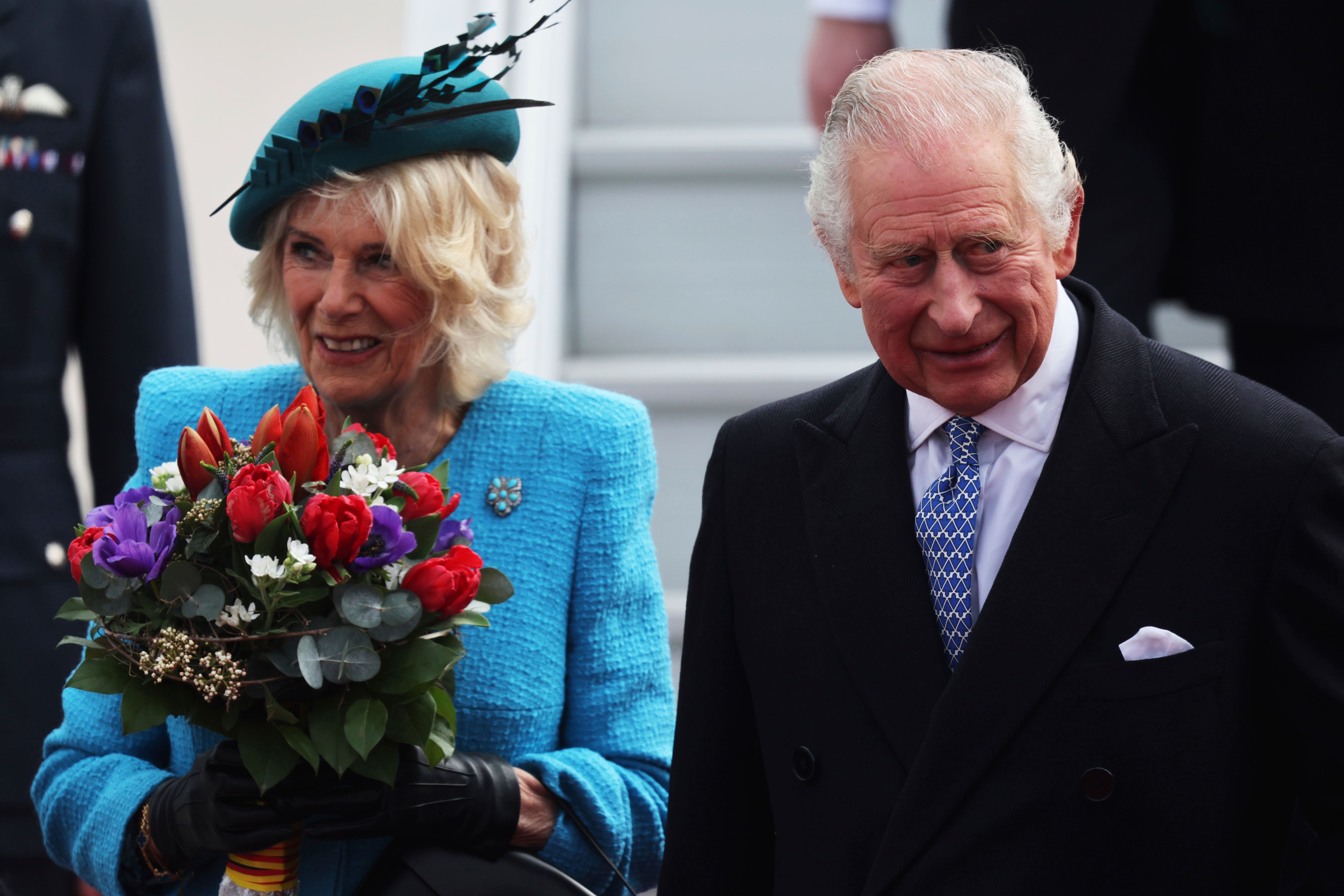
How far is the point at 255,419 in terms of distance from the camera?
7.19 ft

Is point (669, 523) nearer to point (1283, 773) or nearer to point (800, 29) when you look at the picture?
point (800, 29)

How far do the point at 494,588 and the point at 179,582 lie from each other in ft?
1.24

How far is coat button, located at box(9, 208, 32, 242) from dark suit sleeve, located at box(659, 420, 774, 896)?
1.48 meters

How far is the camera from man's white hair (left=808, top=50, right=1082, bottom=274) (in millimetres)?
1546

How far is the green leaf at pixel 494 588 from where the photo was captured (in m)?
1.80

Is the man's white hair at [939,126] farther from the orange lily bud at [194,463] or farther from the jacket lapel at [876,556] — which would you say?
the orange lily bud at [194,463]

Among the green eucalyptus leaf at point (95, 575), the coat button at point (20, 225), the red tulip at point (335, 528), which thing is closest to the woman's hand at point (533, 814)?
the red tulip at point (335, 528)

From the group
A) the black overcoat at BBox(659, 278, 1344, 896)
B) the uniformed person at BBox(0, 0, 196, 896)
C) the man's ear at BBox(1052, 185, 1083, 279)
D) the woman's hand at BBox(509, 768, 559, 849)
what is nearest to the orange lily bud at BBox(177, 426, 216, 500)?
the woman's hand at BBox(509, 768, 559, 849)

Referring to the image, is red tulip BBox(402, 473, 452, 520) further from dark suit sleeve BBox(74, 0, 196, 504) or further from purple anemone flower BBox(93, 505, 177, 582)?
dark suit sleeve BBox(74, 0, 196, 504)

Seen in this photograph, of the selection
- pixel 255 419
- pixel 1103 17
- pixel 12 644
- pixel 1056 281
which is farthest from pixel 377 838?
pixel 1103 17

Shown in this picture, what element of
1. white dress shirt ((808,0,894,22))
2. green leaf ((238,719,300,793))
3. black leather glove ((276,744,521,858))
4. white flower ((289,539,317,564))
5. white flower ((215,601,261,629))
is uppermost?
white dress shirt ((808,0,894,22))

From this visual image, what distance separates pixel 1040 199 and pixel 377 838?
1.19m

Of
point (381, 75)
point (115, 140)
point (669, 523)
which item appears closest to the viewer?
point (381, 75)

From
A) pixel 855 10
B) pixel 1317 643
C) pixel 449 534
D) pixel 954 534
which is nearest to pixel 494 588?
pixel 449 534
